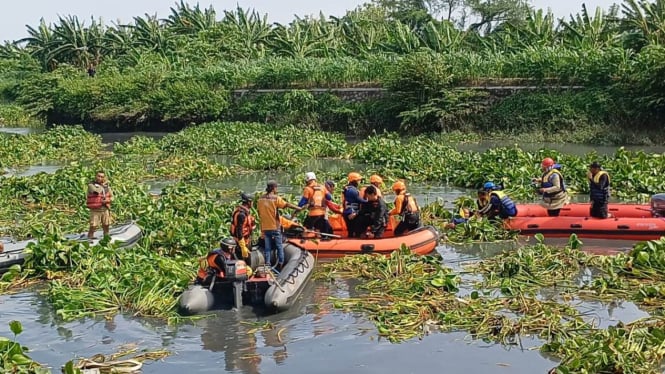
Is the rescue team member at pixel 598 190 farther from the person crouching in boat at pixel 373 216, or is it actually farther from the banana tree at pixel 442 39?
the banana tree at pixel 442 39

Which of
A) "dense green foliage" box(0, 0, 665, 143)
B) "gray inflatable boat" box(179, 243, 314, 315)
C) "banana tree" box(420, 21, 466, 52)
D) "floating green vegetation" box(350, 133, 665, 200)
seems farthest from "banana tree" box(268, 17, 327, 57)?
"gray inflatable boat" box(179, 243, 314, 315)

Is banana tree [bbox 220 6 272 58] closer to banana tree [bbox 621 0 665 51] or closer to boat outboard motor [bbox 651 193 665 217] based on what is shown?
banana tree [bbox 621 0 665 51]

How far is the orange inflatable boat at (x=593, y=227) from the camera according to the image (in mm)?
12883

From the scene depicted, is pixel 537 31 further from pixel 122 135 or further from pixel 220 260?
pixel 220 260

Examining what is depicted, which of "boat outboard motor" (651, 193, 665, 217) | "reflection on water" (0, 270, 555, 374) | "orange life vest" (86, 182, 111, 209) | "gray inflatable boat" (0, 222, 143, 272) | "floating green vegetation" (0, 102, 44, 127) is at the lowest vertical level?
"reflection on water" (0, 270, 555, 374)

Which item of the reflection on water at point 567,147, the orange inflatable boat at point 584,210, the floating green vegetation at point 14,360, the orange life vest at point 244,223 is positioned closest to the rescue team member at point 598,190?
the orange inflatable boat at point 584,210

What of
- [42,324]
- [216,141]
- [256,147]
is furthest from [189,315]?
[216,141]

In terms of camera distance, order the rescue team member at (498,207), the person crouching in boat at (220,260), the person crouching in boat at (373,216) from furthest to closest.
Answer: 1. the rescue team member at (498,207)
2. the person crouching in boat at (373,216)
3. the person crouching in boat at (220,260)

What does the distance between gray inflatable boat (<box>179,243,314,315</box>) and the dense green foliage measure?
65.6 feet


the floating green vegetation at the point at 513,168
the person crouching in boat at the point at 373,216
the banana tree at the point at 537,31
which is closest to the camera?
the person crouching in boat at the point at 373,216

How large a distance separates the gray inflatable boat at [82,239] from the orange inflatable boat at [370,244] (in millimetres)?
2721

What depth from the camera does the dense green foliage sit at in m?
29.0

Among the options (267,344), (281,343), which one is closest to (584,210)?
(281,343)

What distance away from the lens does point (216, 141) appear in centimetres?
2880
